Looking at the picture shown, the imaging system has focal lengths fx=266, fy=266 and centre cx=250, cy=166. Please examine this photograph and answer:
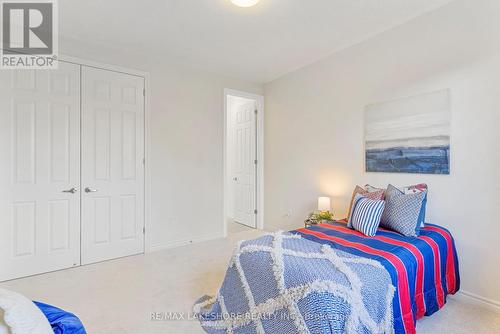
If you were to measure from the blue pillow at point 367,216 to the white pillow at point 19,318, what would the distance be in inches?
84.0

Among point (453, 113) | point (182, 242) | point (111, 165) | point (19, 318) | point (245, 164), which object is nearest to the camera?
point (19, 318)

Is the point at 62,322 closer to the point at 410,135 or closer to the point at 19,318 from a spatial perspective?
the point at 19,318

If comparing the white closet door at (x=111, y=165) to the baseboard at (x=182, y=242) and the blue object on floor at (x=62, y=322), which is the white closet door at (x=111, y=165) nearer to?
the baseboard at (x=182, y=242)

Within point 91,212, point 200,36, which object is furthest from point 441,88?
point 91,212

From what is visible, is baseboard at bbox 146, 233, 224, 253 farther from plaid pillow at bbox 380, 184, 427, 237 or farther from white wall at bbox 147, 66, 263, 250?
plaid pillow at bbox 380, 184, 427, 237

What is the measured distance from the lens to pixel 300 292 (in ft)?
4.55

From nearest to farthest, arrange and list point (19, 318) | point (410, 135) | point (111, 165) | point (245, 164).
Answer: point (19, 318) < point (410, 135) < point (111, 165) < point (245, 164)

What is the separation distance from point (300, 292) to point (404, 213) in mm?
1364

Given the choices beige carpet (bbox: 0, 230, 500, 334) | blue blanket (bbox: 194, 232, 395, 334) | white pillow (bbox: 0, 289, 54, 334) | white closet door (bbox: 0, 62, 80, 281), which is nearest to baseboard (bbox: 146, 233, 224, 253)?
beige carpet (bbox: 0, 230, 500, 334)

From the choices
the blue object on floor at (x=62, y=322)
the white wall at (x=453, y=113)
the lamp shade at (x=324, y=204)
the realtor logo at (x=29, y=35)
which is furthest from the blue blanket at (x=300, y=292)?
the realtor logo at (x=29, y=35)

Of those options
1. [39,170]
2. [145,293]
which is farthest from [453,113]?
[39,170]

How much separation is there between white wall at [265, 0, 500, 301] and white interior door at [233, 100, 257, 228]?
39.1 inches

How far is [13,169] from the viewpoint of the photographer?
272 centimetres

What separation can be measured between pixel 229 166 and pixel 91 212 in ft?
9.29
